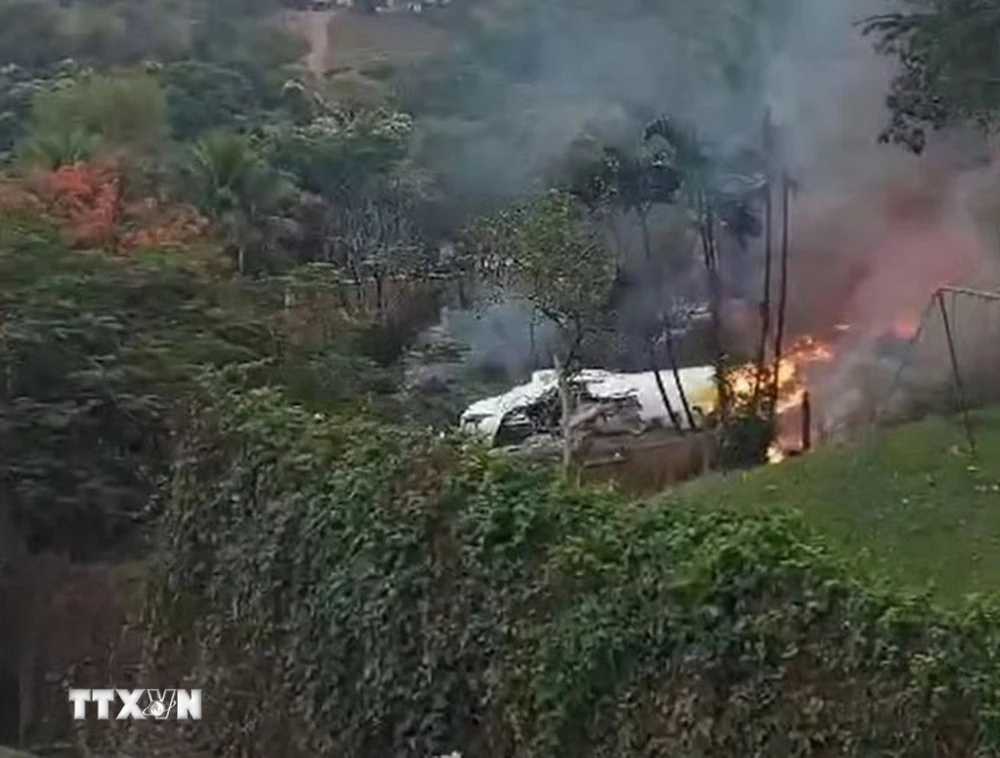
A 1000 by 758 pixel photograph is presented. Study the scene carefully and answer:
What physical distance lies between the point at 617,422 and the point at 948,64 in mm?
4765

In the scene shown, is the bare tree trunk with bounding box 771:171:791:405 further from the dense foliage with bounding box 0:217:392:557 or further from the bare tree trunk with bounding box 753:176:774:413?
the dense foliage with bounding box 0:217:392:557

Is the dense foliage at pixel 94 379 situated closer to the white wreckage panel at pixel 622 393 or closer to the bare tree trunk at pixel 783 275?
the white wreckage panel at pixel 622 393

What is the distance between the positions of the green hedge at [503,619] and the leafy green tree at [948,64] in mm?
6191

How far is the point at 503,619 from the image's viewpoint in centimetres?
526

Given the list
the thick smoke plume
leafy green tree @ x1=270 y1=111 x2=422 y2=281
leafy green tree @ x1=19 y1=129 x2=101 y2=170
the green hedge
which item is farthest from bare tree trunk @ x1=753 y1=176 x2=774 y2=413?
the green hedge

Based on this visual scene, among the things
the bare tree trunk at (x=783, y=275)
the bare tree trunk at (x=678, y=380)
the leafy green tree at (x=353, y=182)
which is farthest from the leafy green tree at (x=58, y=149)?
the bare tree trunk at (x=783, y=275)

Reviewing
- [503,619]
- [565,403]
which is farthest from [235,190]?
[503,619]

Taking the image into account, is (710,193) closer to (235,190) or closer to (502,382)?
(502,382)

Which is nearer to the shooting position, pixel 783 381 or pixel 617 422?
pixel 617 422

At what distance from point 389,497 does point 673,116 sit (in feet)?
54.3

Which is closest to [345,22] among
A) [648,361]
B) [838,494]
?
[648,361]

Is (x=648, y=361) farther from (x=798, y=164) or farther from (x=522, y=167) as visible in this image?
(x=522, y=167)

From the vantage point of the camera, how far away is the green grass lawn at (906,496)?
307 inches

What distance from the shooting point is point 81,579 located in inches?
362
